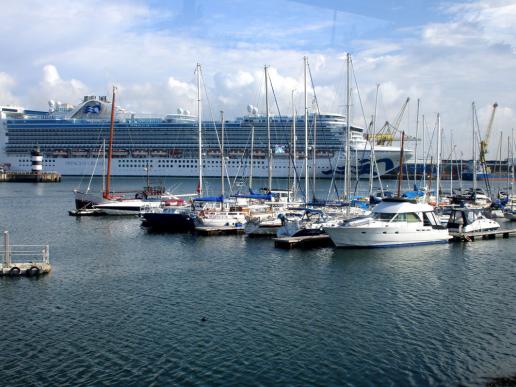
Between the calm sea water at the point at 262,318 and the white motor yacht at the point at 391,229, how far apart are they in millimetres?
629

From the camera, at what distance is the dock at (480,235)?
105 ft

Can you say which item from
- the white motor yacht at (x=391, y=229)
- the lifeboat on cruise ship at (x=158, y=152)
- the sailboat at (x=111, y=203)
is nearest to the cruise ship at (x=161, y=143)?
the lifeboat on cruise ship at (x=158, y=152)

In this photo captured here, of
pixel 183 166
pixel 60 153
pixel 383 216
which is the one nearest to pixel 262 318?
pixel 383 216

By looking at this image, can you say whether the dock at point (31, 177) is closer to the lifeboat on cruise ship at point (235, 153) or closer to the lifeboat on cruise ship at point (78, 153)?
the lifeboat on cruise ship at point (78, 153)

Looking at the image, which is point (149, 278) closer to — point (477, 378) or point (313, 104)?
point (477, 378)

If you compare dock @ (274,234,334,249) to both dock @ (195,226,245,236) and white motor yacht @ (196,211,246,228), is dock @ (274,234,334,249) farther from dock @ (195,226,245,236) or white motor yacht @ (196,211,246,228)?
white motor yacht @ (196,211,246,228)

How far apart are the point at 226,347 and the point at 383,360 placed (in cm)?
374

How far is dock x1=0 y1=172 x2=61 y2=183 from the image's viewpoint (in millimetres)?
99000

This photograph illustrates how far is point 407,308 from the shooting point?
18.1 m

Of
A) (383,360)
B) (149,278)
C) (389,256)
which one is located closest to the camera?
(383,360)

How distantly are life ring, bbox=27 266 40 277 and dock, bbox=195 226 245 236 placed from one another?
12877 mm

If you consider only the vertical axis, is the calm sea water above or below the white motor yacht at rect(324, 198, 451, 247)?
below

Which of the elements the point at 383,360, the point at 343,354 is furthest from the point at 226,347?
the point at 383,360

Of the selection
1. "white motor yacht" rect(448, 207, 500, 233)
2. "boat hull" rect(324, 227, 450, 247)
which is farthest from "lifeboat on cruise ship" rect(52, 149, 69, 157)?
"boat hull" rect(324, 227, 450, 247)
